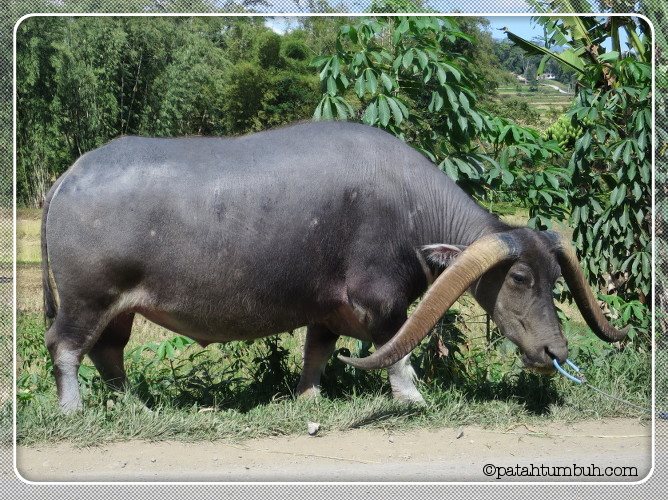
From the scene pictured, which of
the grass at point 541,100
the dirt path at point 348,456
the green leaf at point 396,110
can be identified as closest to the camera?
the dirt path at point 348,456

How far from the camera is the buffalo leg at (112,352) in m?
6.31

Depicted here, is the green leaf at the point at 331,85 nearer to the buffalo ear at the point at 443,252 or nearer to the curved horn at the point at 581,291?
the buffalo ear at the point at 443,252

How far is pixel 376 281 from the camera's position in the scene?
6.02m

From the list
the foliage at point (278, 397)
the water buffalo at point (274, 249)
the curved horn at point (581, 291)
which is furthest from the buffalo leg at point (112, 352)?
the curved horn at point (581, 291)

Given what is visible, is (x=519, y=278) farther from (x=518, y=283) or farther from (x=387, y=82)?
(x=387, y=82)

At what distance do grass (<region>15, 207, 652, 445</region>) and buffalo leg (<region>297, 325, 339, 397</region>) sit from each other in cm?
15

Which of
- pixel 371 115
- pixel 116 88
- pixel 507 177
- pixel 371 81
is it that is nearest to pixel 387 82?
pixel 371 81

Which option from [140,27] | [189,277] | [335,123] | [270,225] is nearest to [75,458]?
[189,277]

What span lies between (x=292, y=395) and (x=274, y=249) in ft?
4.47

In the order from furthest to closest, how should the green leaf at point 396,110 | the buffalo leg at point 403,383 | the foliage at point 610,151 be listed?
the foliage at point 610,151, the green leaf at point 396,110, the buffalo leg at point 403,383

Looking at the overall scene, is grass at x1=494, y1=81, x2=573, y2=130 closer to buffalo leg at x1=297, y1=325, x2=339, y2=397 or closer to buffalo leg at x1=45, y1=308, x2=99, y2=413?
buffalo leg at x1=297, y1=325, x2=339, y2=397

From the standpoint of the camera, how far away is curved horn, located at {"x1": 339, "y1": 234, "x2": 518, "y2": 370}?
5539 mm

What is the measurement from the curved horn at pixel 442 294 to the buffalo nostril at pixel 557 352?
738 mm

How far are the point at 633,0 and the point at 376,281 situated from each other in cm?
379
